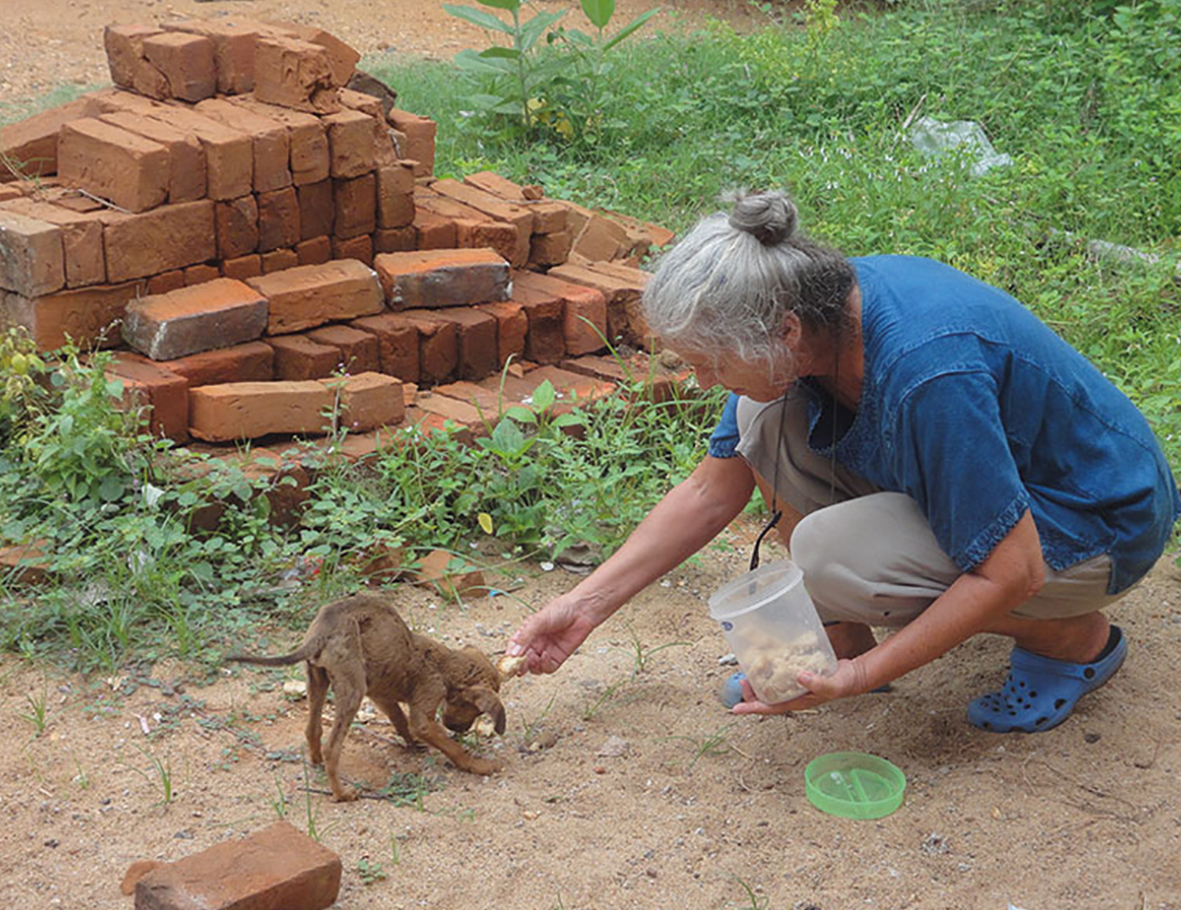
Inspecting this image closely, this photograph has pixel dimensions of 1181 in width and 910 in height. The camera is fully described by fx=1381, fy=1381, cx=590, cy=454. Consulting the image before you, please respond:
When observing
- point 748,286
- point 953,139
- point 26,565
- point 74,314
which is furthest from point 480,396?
point 953,139

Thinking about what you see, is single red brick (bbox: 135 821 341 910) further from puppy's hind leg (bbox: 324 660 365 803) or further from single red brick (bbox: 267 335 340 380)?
single red brick (bbox: 267 335 340 380)

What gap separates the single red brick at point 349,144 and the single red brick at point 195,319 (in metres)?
0.59

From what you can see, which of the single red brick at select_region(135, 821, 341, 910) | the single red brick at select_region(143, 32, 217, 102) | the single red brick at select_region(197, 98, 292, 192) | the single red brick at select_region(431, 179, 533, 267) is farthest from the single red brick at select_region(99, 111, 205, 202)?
the single red brick at select_region(135, 821, 341, 910)

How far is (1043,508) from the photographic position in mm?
3102

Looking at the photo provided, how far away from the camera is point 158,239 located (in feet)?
15.3

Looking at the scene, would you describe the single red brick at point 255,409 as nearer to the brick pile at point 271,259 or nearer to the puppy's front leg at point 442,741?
the brick pile at point 271,259

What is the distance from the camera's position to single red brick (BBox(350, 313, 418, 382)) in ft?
16.5

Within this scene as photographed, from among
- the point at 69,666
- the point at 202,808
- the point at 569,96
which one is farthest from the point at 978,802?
the point at 569,96

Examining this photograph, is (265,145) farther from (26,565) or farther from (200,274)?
(26,565)

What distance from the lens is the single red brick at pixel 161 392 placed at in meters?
4.43

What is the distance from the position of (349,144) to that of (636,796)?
2792mm

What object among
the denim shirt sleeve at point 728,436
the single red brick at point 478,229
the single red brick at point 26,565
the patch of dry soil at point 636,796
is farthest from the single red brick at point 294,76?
the denim shirt sleeve at point 728,436

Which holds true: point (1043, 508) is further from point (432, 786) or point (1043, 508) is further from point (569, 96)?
point (569, 96)

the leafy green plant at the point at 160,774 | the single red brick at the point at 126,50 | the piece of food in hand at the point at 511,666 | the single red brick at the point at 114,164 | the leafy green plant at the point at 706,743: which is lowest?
the leafy green plant at the point at 160,774
